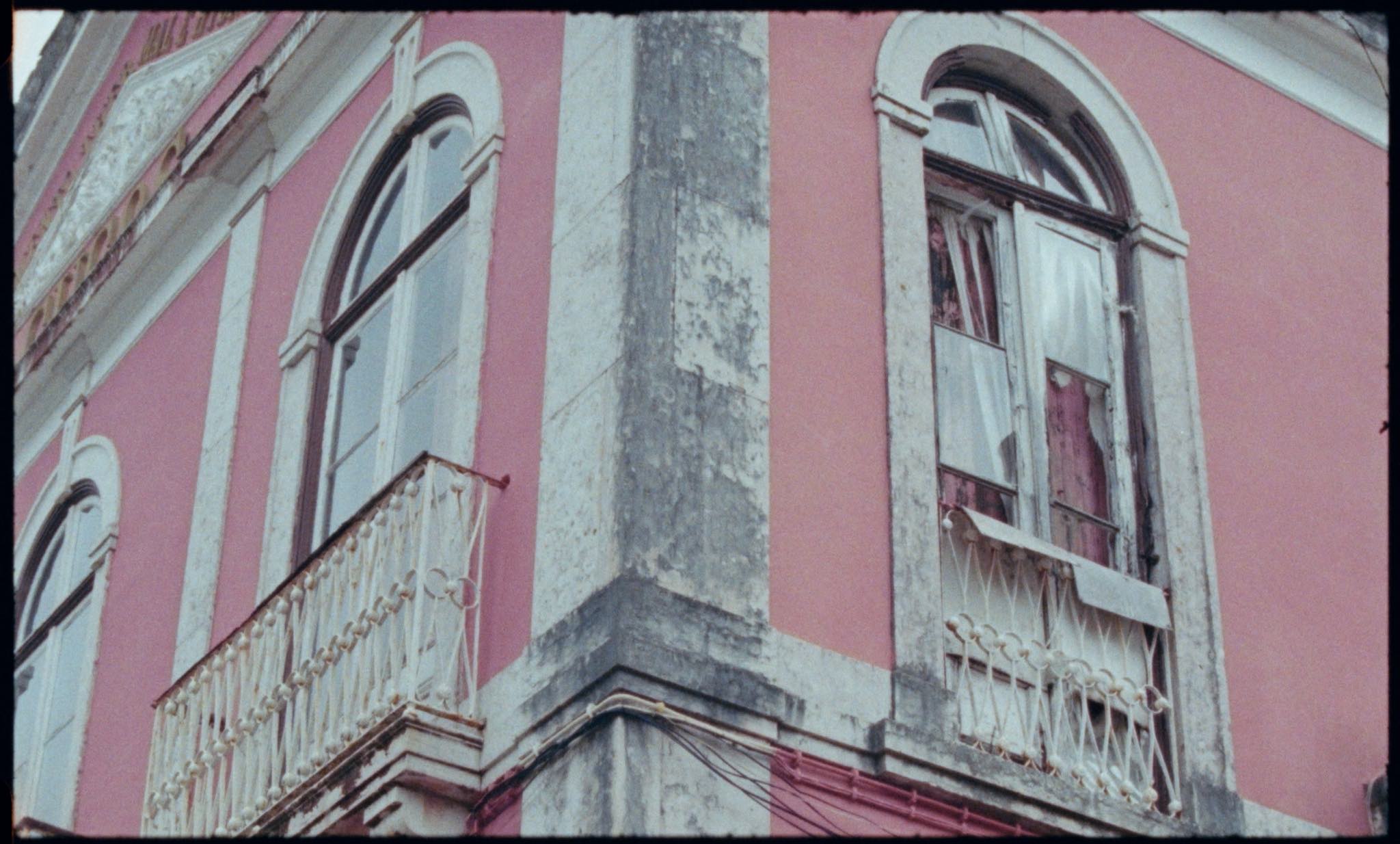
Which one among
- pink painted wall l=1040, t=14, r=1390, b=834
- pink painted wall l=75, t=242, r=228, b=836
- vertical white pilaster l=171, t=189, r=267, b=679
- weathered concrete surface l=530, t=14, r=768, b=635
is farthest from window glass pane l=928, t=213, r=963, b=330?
pink painted wall l=75, t=242, r=228, b=836

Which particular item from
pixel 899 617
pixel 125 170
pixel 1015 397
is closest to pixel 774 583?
pixel 899 617

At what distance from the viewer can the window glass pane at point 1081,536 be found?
8281mm

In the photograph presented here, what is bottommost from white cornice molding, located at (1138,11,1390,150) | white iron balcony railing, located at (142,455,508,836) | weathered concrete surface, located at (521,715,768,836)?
weathered concrete surface, located at (521,715,768,836)

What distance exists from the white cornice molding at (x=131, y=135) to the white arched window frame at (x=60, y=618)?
1.59 m

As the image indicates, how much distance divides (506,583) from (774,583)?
2.93 ft

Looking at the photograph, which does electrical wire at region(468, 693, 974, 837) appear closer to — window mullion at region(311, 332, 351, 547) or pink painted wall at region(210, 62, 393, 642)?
window mullion at region(311, 332, 351, 547)

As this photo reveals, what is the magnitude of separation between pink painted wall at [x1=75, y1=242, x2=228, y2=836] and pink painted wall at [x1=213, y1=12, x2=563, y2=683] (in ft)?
1.89

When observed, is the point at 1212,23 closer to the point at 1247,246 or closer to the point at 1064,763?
the point at 1247,246

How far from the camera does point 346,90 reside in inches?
408

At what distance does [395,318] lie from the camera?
9.23 metres

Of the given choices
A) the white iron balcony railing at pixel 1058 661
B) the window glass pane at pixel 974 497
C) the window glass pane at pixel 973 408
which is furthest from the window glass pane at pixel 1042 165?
the white iron balcony railing at pixel 1058 661

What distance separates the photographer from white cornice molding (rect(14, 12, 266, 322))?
12242 millimetres

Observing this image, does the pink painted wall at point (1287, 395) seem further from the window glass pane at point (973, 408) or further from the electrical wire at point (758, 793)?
the electrical wire at point (758, 793)

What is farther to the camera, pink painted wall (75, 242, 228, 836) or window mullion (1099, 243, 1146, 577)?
pink painted wall (75, 242, 228, 836)
